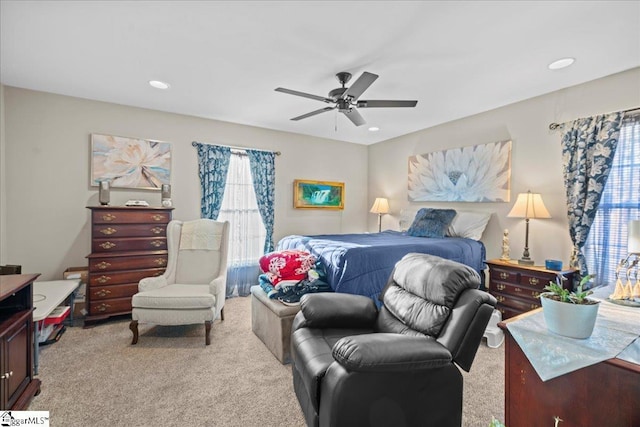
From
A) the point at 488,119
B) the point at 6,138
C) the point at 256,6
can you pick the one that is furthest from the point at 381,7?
the point at 6,138

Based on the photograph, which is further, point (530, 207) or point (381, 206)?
point (381, 206)

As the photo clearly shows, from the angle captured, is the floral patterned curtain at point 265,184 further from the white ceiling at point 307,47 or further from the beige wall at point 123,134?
the white ceiling at point 307,47

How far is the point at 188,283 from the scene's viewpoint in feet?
10.8

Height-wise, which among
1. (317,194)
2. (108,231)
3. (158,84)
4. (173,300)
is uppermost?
(158,84)

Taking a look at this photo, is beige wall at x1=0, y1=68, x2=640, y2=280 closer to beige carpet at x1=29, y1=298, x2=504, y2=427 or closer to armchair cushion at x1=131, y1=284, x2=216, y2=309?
beige carpet at x1=29, y1=298, x2=504, y2=427

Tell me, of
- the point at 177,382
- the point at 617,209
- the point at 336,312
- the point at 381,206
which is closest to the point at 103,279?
the point at 177,382

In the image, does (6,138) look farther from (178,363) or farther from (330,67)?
(330,67)

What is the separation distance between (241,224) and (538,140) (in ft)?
13.2

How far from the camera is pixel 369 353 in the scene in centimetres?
132

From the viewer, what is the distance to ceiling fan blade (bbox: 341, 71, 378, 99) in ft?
7.27

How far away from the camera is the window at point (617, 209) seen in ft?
8.73

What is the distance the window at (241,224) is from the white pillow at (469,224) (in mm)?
2863

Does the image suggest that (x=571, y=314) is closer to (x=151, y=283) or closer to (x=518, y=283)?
(x=518, y=283)

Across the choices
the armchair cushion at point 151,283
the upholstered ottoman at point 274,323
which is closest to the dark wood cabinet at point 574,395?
the upholstered ottoman at point 274,323
